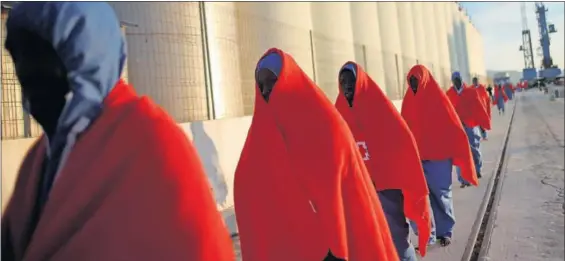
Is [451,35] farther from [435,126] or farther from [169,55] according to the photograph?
[435,126]

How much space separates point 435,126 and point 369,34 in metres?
13.0

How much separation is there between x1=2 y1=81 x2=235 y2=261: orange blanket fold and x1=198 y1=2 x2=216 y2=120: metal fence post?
530 cm

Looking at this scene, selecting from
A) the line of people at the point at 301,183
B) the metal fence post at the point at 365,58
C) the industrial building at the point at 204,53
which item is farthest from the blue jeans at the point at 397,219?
the metal fence post at the point at 365,58

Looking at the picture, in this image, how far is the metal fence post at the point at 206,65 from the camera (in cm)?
649

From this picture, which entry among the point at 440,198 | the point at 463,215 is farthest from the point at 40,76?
the point at 463,215

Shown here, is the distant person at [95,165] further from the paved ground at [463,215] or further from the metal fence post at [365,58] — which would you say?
the metal fence post at [365,58]

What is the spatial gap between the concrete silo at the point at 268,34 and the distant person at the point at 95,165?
20.8 ft

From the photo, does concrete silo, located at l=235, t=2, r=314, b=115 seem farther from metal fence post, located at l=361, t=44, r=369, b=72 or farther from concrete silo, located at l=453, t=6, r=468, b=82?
concrete silo, located at l=453, t=6, r=468, b=82

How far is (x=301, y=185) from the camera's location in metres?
2.18

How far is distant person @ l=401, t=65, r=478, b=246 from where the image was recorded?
4672 millimetres

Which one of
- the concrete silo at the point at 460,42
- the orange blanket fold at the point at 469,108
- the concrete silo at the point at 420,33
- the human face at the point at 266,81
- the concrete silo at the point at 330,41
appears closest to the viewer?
the human face at the point at 266,81

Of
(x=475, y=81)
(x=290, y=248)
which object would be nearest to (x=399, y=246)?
(x=290, y=248)

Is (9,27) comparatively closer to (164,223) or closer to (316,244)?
(164,223)

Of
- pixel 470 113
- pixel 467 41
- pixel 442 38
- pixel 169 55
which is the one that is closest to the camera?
pixel 169 55
